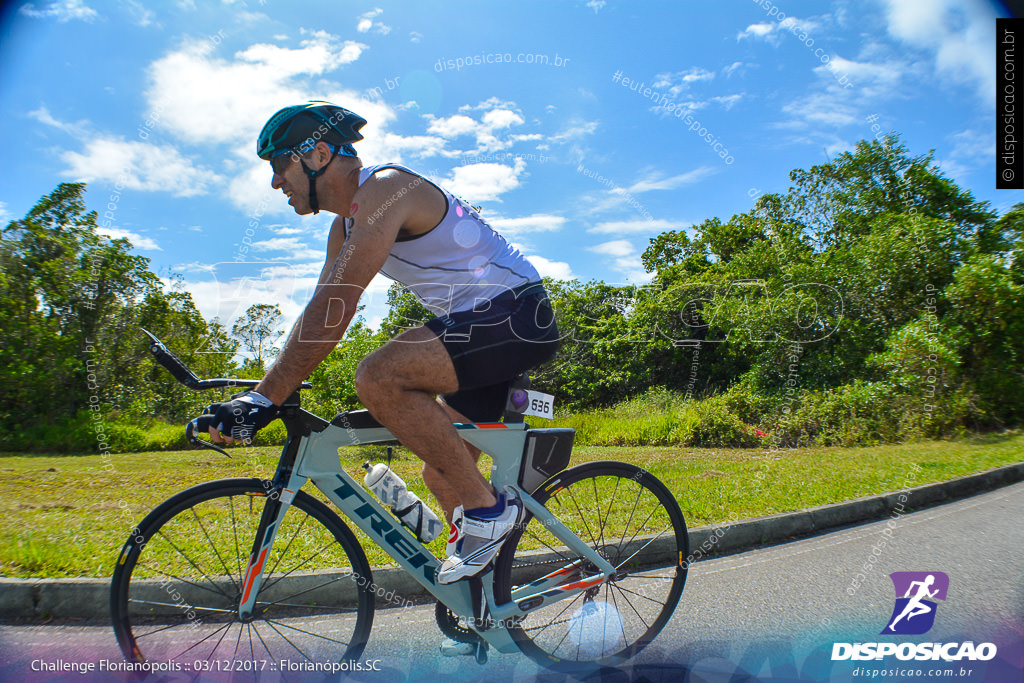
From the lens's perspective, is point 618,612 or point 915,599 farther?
point 915,599

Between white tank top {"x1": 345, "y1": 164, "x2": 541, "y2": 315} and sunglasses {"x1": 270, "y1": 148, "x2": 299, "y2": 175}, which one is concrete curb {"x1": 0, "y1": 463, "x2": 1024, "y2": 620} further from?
sunglasses {"x1": 270, "y1": 148, "x2": 299, "y2": 175}

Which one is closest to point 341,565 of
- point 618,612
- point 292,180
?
point 618,612

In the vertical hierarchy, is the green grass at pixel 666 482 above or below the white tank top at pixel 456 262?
below

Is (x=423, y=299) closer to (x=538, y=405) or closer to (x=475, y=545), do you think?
(x=538, y=405)

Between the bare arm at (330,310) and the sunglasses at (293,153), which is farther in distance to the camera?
the sunglasses at (293,153)

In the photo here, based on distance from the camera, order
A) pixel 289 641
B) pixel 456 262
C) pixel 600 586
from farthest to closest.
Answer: pixel 600 586
pixel 289 641
pixel 456 262

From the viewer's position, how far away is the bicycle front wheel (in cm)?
204

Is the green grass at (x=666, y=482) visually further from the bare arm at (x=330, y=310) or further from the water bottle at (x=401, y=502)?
the bare arm at (x=330, y=310)

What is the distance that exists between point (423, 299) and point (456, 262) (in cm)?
29

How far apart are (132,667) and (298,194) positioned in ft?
6.17

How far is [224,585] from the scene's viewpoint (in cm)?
230

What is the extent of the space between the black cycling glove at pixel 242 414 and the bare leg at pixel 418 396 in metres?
0.31

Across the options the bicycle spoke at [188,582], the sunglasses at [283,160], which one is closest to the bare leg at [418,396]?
the sunglasses at [283,160]

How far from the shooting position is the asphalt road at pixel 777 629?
7.64ft
